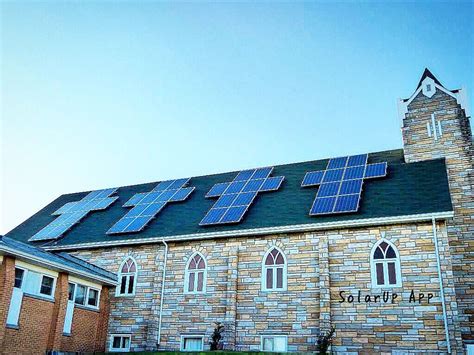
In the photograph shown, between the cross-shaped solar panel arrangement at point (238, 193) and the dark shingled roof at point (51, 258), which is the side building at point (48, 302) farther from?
the cross-shaped solar panel arrangement at point (238, 193)

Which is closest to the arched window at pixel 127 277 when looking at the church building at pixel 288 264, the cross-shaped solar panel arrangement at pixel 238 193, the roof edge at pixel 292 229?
the church building at pixel 288 264

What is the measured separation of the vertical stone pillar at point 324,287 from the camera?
17.3 metres

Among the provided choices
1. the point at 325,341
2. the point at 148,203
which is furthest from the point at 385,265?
the point at 148,203

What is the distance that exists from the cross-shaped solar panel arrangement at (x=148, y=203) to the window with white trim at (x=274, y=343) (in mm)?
8317

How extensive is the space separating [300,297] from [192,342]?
16.3 ft

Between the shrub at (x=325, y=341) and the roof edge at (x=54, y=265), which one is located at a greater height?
the roof edge at (x=54, y=265)

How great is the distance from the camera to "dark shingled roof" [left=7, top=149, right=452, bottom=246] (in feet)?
61.4

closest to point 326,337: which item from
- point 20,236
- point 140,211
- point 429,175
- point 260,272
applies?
point 260,272

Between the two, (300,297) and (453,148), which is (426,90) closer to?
(453,148)

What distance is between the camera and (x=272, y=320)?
18.5 metres

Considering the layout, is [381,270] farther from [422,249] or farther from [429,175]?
[429,175]

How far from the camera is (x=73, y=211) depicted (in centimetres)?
2883

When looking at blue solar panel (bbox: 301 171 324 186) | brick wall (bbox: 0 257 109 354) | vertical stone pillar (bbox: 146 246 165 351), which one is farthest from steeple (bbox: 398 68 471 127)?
brick wall (bbox: 0 257 109 354)

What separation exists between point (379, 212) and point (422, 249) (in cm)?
210
